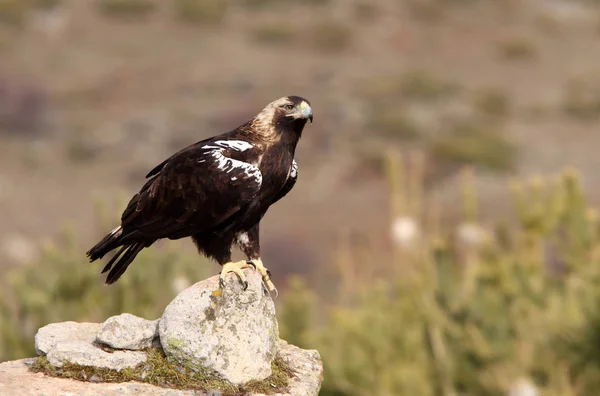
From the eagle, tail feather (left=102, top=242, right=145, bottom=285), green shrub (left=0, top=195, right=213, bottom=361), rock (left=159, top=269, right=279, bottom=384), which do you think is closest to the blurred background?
green shrub (left=0, top=195, right=213, bottom=361)

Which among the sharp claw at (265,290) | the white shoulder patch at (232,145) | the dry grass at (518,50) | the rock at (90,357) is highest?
the dry grass at (518,50)

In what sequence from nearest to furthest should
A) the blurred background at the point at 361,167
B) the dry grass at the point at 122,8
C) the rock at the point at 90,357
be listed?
the rock at the point at 90,357 < the blurred background at the point at 361,167 < the dry grass at the point at 122,8

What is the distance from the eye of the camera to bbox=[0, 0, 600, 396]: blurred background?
488 inches

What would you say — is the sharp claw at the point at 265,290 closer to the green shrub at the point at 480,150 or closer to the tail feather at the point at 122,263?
the tail feather at the point at 122,263

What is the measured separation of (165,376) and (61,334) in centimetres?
103

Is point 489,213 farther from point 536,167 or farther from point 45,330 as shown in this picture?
point 45,330

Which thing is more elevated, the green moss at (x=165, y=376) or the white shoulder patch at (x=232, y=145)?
the white shoulder patch at (x=232, y=145)

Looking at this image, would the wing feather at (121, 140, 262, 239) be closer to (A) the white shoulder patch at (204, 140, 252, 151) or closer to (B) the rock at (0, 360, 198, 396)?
(A) the white shoulder patch at (204, 140, 252, 151)

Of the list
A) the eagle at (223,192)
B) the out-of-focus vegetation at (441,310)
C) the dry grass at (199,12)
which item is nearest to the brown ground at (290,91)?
the dry grass at (199,12)

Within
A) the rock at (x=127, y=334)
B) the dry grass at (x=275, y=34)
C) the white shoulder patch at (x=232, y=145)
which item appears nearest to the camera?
the rock at (x=127, y=334)

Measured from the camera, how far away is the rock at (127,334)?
684 cm

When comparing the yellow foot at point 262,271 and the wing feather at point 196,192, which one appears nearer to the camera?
the wing feather at point 196,192

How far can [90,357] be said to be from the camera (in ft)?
22.0

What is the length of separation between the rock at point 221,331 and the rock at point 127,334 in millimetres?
187
